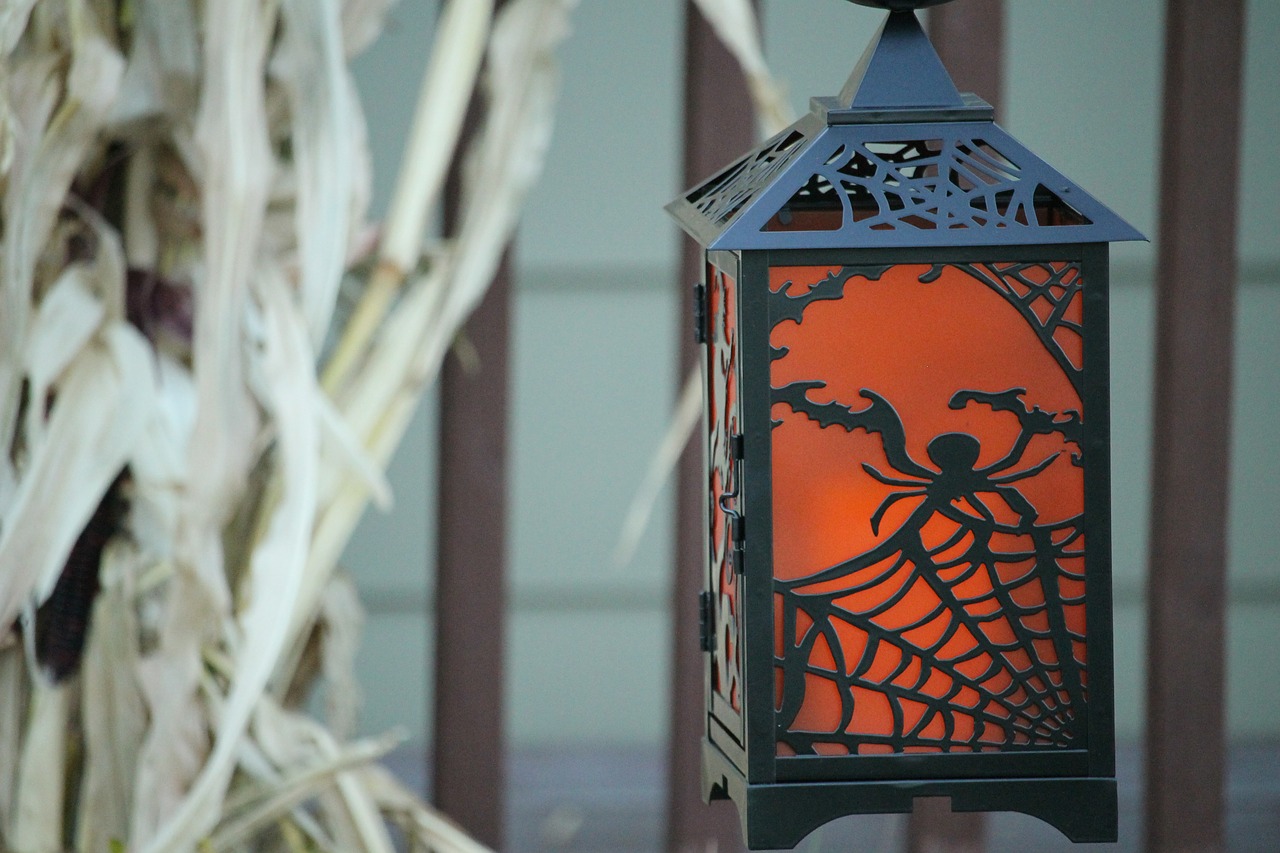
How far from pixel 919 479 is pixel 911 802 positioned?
152mm

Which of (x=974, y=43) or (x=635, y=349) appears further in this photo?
(x=635, y=349)

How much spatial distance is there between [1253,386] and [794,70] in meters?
1.05

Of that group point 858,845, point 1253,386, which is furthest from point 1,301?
point 1253,386

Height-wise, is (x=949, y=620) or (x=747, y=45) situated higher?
(x=747, y=45)

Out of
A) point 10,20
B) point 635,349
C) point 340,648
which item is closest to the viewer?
point 10,20

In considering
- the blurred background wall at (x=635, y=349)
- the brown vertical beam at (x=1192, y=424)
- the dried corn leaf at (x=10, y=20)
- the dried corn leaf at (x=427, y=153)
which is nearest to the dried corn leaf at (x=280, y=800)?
the dried corn leaf at (x=427, y=153)

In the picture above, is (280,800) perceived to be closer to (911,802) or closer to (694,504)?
(694,504)

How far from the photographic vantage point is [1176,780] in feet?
3.78

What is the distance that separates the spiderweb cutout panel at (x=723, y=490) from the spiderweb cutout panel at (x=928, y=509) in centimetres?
3

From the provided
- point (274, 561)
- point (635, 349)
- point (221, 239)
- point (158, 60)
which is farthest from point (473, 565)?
point (635, 349)

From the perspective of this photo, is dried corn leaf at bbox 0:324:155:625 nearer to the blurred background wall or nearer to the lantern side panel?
the lantern side panel

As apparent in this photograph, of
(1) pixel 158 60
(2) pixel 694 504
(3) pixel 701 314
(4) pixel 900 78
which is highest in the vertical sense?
(1) pixel 158 60

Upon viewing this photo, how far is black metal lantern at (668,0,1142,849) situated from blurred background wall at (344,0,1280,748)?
1.86 m

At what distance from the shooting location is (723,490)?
0.69 metres
